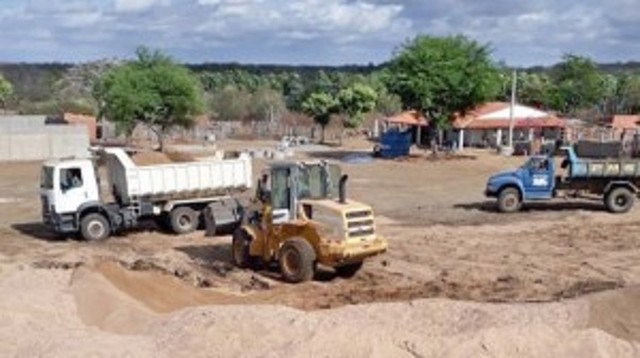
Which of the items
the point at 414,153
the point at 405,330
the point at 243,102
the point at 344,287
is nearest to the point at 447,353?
the point at 405,330

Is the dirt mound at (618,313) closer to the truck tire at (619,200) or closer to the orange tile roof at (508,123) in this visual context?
the truck tire at (619,200)

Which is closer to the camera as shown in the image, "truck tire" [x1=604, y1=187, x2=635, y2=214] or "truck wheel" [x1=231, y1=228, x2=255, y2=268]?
"truck wheel" [x1=231, y1=228, x2=255, y2=268]

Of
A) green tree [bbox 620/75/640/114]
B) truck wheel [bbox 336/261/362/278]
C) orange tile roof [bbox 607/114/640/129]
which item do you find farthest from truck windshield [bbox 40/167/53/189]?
green tree [bbox 620/75/640/114]

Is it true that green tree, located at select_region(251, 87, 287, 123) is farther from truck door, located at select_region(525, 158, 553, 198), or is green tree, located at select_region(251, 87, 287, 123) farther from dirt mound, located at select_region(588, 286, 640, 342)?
dirt mound, located at select_region(588, 286, 640, 342)

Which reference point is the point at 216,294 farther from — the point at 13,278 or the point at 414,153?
the point at 414,153

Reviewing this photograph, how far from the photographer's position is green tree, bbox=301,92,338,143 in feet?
259

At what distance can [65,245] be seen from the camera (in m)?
24.2

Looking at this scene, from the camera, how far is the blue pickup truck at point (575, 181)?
93.2 ft

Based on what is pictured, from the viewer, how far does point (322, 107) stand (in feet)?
260

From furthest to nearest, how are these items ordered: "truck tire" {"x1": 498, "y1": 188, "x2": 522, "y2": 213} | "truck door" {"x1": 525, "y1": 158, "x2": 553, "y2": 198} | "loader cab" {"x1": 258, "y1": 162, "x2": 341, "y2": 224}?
"truck tire" {"x1": 498, "y1": 188, "x2": 522, "y2": 213} → "truck door" {"x1": 525, "y1": 158, "x2": 553, "y2": 198} → "loader cab" {"x1": 258, "y1": 162, "x2": 341, "y2": 224}

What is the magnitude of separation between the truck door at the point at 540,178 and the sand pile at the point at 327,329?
1495 centimetres

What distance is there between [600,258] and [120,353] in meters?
13.3

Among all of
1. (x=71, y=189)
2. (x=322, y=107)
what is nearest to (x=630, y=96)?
(x=322, y=107)

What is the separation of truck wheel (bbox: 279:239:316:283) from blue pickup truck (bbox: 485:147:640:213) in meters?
11.9
